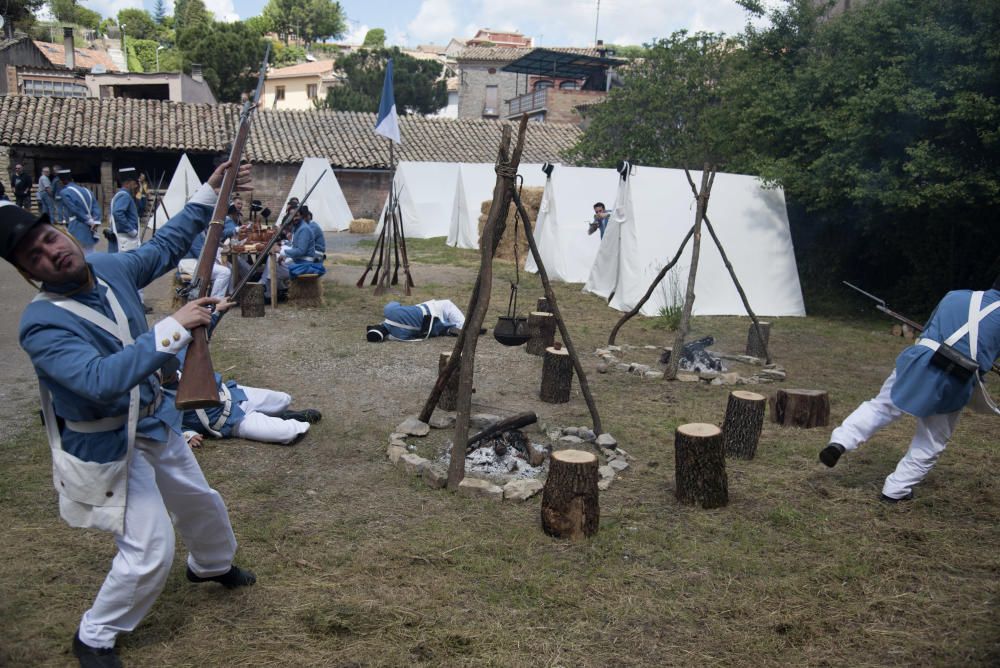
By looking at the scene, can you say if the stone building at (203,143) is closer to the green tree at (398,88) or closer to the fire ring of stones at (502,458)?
the green tree at (398,88)

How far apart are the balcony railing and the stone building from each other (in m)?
6.93

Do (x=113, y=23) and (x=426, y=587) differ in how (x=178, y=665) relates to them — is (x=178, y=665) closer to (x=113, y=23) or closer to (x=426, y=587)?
(x=426, y=587)

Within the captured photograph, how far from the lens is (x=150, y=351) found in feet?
7.91

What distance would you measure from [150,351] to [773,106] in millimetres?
9936

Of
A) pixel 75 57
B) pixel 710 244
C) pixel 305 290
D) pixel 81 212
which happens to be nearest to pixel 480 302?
pixel 305 290

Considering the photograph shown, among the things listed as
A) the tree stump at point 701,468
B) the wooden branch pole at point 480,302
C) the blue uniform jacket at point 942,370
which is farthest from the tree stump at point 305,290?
the blue uniform jacket at point 942,370

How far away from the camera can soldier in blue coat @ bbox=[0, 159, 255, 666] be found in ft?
7.86

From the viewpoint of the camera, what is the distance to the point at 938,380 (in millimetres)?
4180

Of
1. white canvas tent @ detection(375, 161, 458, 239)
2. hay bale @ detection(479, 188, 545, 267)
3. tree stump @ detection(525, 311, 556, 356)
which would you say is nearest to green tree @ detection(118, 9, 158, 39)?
white canvas tent @ detection(375, 161, 458, 239)

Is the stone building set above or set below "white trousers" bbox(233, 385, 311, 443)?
above

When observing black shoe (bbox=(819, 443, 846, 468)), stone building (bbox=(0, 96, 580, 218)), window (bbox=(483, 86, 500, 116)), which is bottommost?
black shoe (bbox=(819, 443, 846, 468))

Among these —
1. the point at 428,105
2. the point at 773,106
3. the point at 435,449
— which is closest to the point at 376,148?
the point at 428,105

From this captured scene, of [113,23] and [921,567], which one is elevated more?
[113,23]

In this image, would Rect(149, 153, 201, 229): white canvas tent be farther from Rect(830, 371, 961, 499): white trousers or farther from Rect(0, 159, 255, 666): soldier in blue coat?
Rect(830, 371, 961, 499): white trousers
